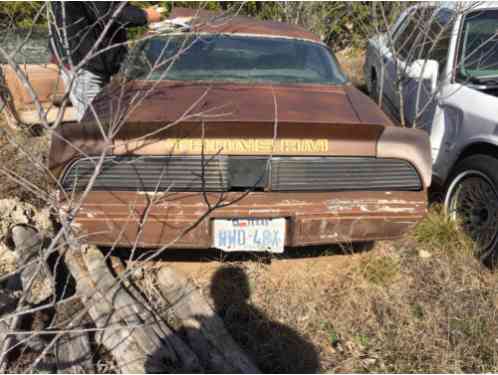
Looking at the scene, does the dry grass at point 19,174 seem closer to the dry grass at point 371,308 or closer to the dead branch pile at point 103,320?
the dead branch pile at point 103,320

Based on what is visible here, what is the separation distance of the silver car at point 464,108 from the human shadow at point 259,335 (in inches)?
64.9

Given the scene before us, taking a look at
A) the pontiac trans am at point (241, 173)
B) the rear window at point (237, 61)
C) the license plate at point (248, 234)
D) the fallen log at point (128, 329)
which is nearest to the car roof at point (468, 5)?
the rear window at point (237, 61)

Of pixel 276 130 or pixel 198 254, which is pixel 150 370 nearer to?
pixel 198 254

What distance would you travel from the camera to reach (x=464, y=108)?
318 cm

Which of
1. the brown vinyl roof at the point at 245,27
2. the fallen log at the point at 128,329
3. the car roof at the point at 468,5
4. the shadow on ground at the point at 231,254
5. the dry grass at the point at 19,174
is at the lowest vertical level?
the shadow on ground at the point at 231,254

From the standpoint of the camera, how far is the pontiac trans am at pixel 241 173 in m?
2.25

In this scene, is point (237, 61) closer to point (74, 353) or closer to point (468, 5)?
point (468, 5)

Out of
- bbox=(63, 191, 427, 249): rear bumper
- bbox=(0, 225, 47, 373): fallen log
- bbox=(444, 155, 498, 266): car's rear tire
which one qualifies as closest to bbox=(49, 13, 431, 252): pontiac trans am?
bbox=(63, 191, 427, 249): rear bumper

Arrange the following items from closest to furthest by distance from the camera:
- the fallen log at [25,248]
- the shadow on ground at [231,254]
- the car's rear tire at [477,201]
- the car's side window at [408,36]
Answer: the fallen log at [25,248], the car's rear tire at [477,201], the shadow on ground at [231,254], the car's side window at [408,36]

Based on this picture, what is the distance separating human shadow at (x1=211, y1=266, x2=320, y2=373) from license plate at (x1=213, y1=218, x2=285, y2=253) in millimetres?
509

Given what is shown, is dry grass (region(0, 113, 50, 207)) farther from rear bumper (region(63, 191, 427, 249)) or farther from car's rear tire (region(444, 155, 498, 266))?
car's rear tire (region(444, 155, 498, 266))

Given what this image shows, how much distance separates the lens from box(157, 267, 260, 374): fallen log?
2189 mm

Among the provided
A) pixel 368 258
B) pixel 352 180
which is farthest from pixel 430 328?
pixel 352 180

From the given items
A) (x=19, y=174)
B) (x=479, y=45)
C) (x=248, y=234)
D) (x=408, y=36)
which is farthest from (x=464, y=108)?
(x=19, y=174)
